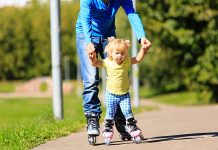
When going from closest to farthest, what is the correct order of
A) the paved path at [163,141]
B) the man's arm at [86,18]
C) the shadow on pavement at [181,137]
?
the paved path at [163,141] < the man's arm at [86,18] < the shadow on pavement at [181,137]

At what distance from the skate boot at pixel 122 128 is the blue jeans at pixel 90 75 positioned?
0.26m

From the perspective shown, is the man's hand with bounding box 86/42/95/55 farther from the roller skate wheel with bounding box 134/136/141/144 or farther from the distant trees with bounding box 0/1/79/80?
the distant trees with bounding box 0/1/79/80

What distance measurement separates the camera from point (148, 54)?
139 ft

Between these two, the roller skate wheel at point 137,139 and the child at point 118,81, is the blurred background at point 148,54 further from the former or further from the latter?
the roller skate wheel at point 137,139

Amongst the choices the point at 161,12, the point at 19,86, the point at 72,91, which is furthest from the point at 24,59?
the point at 161,12

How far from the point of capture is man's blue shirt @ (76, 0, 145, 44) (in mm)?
7289

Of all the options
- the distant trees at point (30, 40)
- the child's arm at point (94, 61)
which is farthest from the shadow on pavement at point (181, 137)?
the distant trees at point (30, 40)

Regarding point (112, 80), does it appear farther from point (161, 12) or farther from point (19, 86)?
point (19, 86)

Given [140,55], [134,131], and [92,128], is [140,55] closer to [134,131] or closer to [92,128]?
[134,131]

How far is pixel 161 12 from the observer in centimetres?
2464

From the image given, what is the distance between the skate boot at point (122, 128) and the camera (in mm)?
7574

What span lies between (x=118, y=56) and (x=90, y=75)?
0.53m

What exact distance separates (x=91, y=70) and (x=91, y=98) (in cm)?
33

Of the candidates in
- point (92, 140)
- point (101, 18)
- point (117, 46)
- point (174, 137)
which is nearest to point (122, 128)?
point (92, 140)
